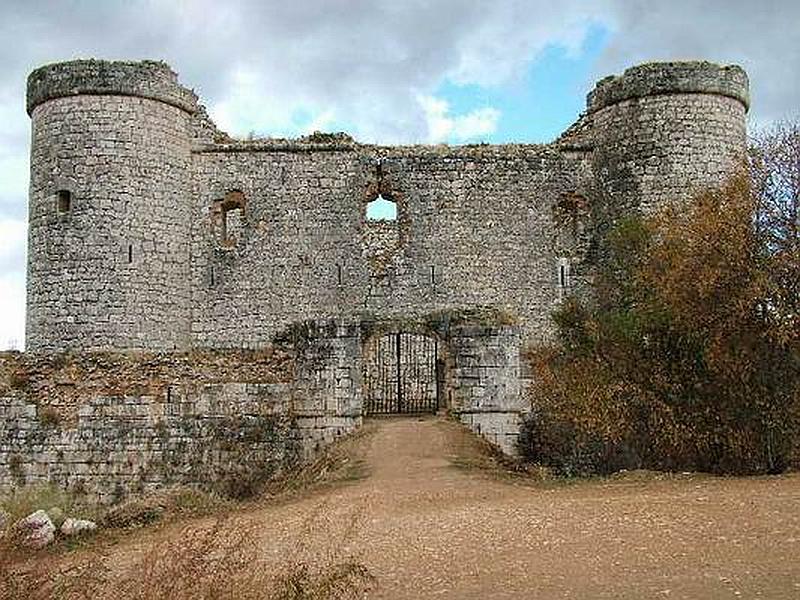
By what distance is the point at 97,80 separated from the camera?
2405 cm

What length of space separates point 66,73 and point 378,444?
12.0 metres

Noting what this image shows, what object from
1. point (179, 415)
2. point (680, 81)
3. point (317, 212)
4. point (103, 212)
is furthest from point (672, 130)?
point (179, 415)

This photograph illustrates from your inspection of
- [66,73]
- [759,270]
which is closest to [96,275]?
[66,73]

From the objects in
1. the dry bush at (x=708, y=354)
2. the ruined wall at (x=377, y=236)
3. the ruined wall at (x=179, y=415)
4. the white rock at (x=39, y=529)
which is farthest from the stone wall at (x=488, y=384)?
the ruined wall at (x=377, y=236)

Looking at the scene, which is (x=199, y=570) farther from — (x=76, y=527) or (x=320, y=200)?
(x=320, y=200)

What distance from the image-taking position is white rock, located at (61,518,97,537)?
12.9 metres

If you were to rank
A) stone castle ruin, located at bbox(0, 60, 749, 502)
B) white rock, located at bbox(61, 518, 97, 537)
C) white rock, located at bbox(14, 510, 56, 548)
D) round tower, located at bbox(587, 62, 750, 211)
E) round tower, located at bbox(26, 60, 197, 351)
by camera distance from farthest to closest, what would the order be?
1. round tower, located at bbox(587, 62, 750, 211)
2. stone castle ruin, located at bbox(0, 60, 749, 502)
3. round tower, located at bbox(26, 60, 197, 351)
4. white rock, located at bbox(61, 518, 97, 537)
5. white rock, located at bbox(14, 510, 56, 548)

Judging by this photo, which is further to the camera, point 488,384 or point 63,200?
point 63,200

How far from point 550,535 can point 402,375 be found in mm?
13903

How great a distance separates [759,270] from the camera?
587 inches

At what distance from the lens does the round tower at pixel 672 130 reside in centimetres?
2458

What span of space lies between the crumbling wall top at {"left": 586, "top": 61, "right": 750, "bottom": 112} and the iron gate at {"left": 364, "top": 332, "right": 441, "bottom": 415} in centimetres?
705

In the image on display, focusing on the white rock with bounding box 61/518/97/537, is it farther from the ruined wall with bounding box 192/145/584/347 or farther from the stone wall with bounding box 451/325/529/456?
the ruined wall with bounding box 192/145/584/347

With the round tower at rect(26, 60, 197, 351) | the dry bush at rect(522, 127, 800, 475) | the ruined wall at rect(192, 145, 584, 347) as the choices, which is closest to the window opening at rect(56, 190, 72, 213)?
the round tower at rect(26, 60, 197, 351)
